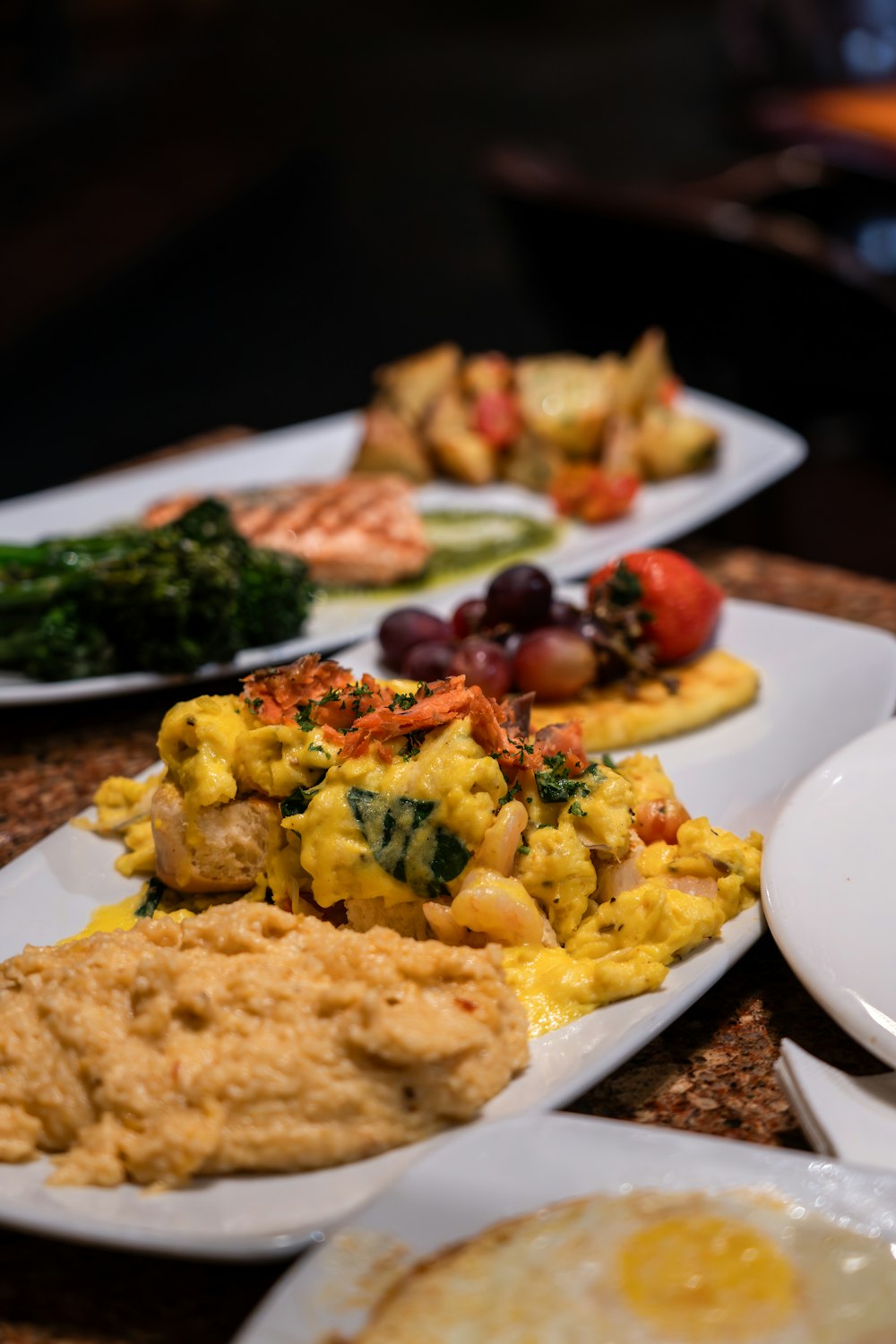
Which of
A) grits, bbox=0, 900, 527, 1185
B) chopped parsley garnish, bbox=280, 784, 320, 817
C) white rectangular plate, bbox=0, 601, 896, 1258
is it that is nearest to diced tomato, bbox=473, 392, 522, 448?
white rectangular plate, bbox=0, 601, 896, 1258

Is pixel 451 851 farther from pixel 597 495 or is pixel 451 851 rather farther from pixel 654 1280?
pixel 597 495

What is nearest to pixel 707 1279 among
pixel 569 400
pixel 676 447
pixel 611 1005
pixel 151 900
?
pixel 611 1005

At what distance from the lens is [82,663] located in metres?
3.11

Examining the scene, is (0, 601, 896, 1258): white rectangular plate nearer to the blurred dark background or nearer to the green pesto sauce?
the green pesto sauce

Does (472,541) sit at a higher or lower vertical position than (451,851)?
lower

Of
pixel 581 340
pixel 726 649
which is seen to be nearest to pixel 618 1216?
pixel 726 649

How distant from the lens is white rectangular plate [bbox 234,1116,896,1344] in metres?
1.32

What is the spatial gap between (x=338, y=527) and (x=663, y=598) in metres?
1.42

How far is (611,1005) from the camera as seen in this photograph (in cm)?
181

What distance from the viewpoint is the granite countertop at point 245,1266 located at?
1.53m

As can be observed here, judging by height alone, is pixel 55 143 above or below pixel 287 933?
above

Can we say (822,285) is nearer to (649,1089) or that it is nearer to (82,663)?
(82,663)

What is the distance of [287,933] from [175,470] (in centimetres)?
308

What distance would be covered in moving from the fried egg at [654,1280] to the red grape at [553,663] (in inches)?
57.0
